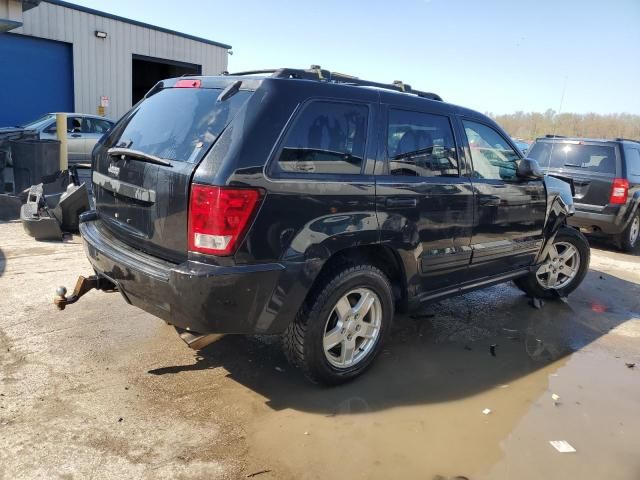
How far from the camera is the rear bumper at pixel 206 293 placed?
2697 mm

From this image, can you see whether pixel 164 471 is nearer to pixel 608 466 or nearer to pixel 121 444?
pixel 121 444

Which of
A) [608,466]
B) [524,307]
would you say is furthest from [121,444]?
[524,307]

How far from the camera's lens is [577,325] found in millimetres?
5004

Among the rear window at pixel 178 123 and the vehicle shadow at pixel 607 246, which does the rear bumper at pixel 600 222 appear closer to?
the vehicle shadow at pixel 607 246

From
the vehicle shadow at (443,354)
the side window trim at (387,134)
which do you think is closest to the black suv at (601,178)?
the vehicle shadow at (443,354)

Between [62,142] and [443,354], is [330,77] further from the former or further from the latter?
[62,142]

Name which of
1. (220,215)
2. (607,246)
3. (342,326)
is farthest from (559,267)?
(220,215)

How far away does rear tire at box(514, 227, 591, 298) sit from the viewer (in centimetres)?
552

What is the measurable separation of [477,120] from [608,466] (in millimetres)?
2766

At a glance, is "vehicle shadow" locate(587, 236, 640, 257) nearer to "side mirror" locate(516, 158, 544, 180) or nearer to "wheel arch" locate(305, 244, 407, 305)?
"side mirror" locate(516, 158, 544, 180)

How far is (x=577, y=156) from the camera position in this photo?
27.1 feet

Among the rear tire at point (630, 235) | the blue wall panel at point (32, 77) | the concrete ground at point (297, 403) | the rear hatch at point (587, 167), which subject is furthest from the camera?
the blue wall panel at point (32, 77)

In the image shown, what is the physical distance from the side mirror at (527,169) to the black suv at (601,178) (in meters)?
4.16

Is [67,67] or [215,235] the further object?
[67,67]
